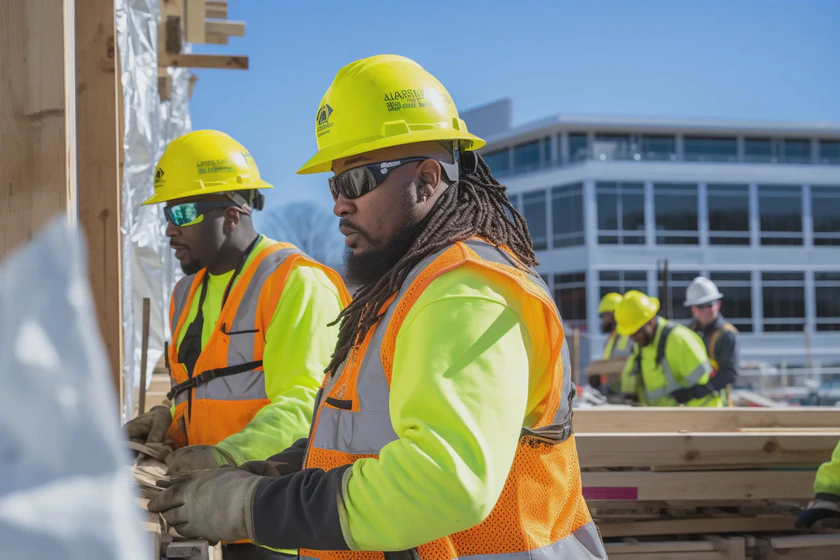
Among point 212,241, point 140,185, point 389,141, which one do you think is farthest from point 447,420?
point 140,185

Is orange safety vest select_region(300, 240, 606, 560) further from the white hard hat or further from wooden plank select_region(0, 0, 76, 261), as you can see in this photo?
the white hard hat

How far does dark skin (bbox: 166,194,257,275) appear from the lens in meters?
4.08

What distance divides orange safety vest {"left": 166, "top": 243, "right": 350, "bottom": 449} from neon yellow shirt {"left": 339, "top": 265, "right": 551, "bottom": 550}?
1.88 metres

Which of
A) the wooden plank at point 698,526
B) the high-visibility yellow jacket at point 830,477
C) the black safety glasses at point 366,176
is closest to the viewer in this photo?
the black safety glasses at point 366,176

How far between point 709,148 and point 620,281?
31.1 feet

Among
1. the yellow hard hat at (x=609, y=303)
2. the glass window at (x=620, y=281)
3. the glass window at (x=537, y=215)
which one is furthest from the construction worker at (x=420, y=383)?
the glass window at (x=537, y=215)

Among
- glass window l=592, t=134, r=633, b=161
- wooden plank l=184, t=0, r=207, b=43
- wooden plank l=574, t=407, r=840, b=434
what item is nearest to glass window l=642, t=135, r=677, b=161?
glass window l=592, t=134, r=633, b=161

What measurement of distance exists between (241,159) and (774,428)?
415 centimetres

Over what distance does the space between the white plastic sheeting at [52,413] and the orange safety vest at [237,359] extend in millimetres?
2920

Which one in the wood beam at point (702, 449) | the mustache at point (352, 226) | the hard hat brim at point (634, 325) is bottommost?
the wood beam at point (702, 449)

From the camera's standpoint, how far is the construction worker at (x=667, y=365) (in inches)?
376

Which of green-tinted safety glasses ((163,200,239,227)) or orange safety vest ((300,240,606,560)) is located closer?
orange safety vest ((300,240,606,560))

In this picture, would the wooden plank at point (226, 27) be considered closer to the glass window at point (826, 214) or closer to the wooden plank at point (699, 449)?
the wooden plank at point (699, 449)

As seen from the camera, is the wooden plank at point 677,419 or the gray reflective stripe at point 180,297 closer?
the gray reflective stripe at point 180,297
